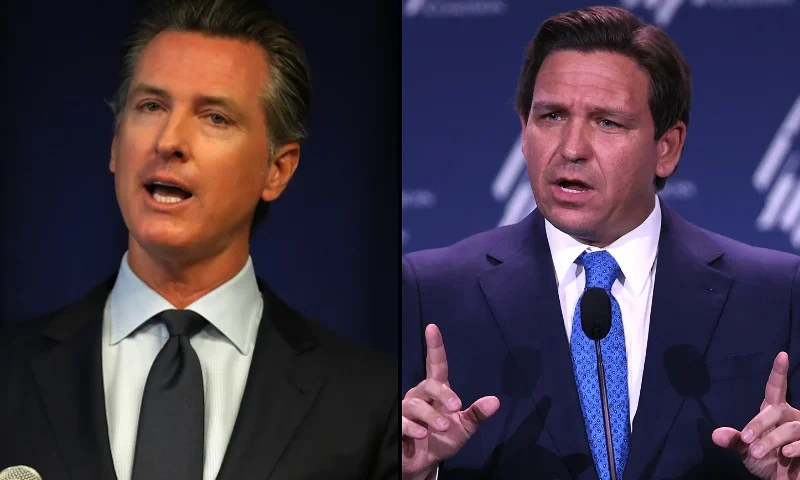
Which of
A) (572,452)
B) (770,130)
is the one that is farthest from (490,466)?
(770,130)

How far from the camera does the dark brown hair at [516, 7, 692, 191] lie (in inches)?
136

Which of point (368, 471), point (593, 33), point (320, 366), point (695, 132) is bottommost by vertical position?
point (368, 471)

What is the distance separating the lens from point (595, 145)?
3.44m

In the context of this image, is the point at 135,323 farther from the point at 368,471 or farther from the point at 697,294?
the point at 697,294

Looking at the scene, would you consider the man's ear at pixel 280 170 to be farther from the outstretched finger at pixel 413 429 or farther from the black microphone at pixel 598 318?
the black microphone at pixel 598 318

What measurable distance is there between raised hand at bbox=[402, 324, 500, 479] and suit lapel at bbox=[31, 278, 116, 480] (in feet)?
3.06

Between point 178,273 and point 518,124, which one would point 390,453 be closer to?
point 178,273

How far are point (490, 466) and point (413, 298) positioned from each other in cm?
60

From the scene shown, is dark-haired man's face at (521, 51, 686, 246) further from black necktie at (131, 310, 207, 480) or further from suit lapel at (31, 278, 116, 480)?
suit lapel at (31, 278, 116, 480)

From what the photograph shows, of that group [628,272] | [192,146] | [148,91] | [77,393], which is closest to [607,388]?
[628,272]

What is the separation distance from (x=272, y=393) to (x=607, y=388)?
1.07 metres

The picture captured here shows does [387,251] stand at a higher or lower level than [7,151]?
lower

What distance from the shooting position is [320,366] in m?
3.52

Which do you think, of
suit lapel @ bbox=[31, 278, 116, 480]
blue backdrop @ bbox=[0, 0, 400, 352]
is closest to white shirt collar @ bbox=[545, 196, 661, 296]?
blue backdrop @ bbox=[0, 0, 400, 352]
